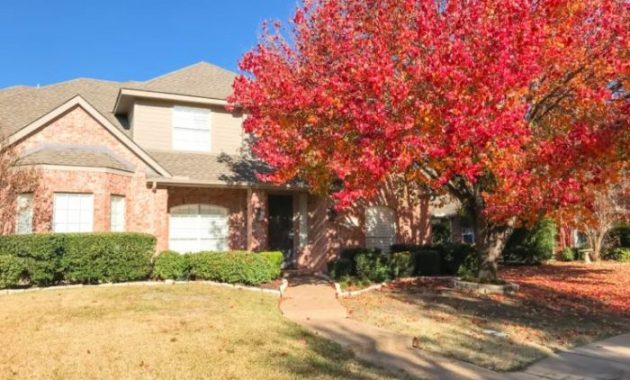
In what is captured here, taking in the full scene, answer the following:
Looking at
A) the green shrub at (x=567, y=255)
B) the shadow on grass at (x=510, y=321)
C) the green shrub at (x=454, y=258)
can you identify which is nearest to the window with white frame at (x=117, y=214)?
the shadow on grass at (x=510, y=321)

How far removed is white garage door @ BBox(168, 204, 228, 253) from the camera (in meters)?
18.6

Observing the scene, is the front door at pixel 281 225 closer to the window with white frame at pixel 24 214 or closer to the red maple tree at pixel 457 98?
the red maple tree at pixel 457 98

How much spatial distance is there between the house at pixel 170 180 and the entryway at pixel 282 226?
0.04 metres

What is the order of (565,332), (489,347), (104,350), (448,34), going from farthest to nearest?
(448,34) → (565,332) → (489,347) → (104,350)

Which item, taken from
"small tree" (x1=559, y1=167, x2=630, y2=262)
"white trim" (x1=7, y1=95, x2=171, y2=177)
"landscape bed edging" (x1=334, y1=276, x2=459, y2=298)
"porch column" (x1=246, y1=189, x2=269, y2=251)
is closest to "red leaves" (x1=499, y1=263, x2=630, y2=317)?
"small tree" (x1=559, y1=167, x2=630, y2=262)

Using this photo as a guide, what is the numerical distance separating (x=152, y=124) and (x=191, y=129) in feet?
4.76

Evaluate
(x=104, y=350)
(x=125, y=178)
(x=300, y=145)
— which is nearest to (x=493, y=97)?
(x=300, y=145)

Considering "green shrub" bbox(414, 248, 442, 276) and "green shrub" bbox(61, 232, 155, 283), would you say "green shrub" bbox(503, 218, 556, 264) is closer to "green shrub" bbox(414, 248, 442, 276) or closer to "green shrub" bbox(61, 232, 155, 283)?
"green shrub" bbox(414, 248, 442, 276)

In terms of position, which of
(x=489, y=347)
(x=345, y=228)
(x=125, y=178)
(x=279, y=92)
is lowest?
(x=489, y=347)

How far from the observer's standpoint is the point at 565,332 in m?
10.2

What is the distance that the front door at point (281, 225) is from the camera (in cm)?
2002

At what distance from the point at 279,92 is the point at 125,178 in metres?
6.42

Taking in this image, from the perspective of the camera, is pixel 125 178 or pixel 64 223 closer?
pixel 64 223

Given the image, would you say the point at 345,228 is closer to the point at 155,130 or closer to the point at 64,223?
the point at 155,130
